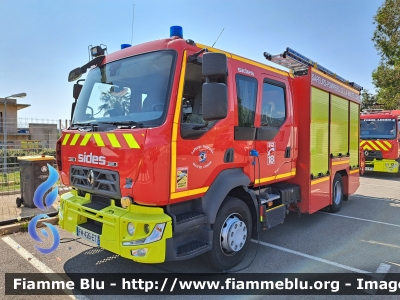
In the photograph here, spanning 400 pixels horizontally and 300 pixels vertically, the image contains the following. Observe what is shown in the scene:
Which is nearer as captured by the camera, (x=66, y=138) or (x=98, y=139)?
(x=98, y=139)

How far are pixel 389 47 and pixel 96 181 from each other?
67.2 ft

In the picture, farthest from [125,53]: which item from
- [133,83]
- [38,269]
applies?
[38,269]

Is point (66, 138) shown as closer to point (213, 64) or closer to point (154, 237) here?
point (154, 237)

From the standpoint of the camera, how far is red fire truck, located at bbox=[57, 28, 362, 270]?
9.68 feet

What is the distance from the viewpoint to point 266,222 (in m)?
4.31

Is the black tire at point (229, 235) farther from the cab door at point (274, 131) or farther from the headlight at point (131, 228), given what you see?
the headlight at point (131, 228)

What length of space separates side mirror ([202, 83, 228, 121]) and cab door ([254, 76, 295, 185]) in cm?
128

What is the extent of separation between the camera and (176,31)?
3.38 meters

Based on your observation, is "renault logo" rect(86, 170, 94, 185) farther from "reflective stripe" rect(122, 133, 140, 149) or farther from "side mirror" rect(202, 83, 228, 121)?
"side mirror" rect(202, 83, 228, 121)

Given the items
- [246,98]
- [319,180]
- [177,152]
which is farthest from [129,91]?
[319,180]

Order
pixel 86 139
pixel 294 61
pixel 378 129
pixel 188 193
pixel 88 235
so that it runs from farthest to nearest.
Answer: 1. pixel 378 129
2. pixel 294 61
3. pixel 86 139
4. pixel 88 235
5. pixel 188 193

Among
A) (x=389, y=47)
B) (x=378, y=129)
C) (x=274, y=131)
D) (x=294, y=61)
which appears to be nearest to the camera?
(x=274, y=131)

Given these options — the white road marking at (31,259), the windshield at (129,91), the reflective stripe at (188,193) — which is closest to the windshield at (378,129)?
the reflective stripe at (188,193)

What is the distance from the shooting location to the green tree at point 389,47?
691 inches
